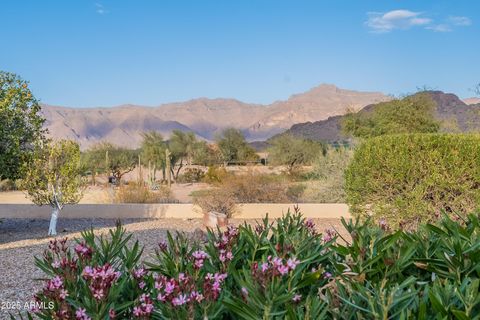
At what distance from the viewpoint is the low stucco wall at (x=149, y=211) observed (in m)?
14.7

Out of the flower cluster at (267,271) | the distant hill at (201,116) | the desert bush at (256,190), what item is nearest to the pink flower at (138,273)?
the flower cluster at (267,271)

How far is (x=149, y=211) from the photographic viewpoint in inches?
585

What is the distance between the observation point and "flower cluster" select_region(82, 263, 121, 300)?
1.93 metres

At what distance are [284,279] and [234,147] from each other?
41136 millimetres

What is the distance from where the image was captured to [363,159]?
10336 mm

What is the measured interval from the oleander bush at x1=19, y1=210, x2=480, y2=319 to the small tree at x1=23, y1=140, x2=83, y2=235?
9.30 m

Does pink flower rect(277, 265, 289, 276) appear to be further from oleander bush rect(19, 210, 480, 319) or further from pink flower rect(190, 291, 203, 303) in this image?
pink flower rect(190, 291, 203, 303)

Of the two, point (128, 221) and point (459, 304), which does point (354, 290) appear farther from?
point (128, 221)

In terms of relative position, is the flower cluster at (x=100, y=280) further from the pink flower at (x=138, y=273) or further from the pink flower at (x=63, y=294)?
the pink flower at (x=138, y=273)

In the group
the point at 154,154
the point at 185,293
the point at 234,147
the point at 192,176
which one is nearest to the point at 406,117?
the point at 192,176

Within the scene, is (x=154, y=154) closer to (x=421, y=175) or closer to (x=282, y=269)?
(x=421, y=175)

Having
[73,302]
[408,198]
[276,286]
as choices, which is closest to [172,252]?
[73,302]

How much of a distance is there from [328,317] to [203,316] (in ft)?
1.56

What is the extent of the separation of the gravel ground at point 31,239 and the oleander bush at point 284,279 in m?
1.41
